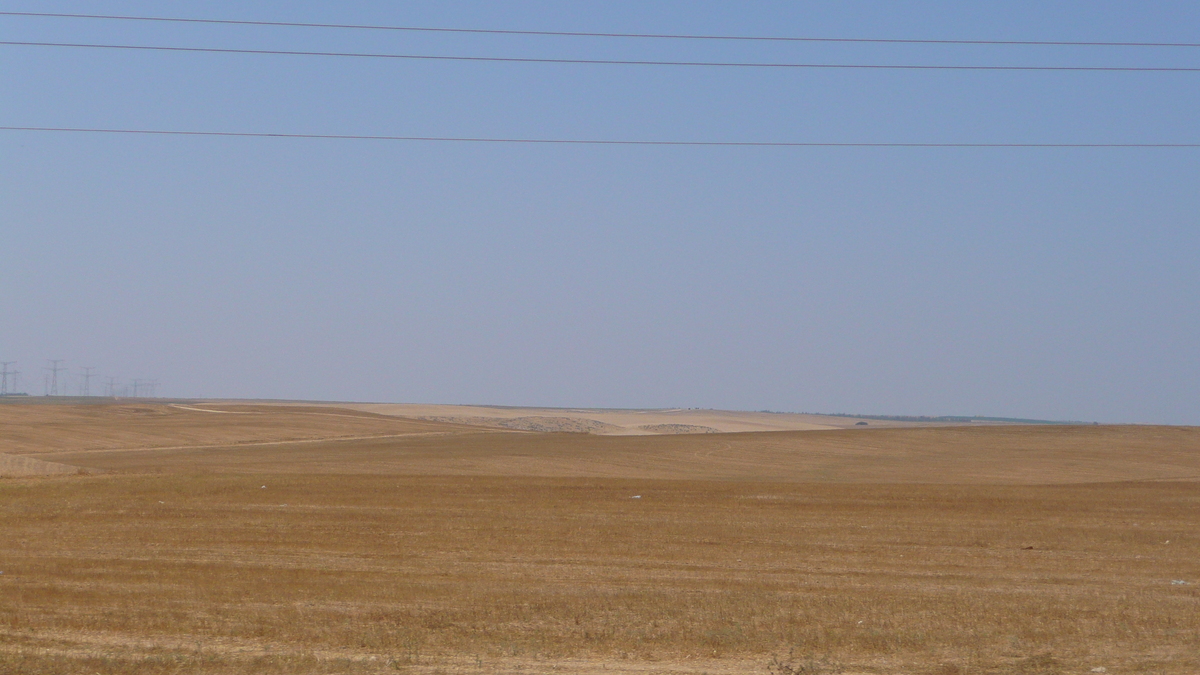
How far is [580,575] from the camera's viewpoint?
18.0 meters

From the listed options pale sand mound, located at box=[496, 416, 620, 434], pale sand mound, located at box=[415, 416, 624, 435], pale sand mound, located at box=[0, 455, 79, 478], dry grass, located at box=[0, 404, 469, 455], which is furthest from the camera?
pale sand mound, located at box=[496, 416, 620, 434]

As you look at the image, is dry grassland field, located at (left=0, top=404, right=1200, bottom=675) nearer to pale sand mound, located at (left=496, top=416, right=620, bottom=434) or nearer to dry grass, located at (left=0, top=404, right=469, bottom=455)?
dry grass, located at (left=0, top=404, right=469, bottom=455)

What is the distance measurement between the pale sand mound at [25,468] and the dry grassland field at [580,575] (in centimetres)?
11

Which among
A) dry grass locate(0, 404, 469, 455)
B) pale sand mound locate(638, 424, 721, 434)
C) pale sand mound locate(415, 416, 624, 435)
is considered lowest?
pale sand mound locate(638, 424, 721, 434)

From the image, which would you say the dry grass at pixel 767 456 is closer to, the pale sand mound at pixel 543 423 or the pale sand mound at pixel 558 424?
the pale sand mound at pixel 543 423

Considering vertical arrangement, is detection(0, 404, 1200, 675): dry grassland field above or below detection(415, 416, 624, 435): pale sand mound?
above

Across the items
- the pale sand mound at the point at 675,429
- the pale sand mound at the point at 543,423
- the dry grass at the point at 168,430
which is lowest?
the pale sand mound at the point at 675,429

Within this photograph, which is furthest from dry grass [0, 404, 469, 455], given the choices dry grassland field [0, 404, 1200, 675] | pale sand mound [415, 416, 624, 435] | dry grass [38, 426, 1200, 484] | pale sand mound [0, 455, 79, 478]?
pale sand mound [415, 416, 624, 435]

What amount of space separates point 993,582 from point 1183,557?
5.00 m

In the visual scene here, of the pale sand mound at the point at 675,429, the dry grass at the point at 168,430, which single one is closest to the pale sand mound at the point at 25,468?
the dry grass at the point at 168,430

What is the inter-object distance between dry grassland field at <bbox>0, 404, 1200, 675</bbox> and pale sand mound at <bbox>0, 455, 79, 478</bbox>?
0.11m

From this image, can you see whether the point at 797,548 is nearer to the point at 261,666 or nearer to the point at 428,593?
the point at 428,593

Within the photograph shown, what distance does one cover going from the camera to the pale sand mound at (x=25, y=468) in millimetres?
34406

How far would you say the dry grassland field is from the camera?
1237cm
